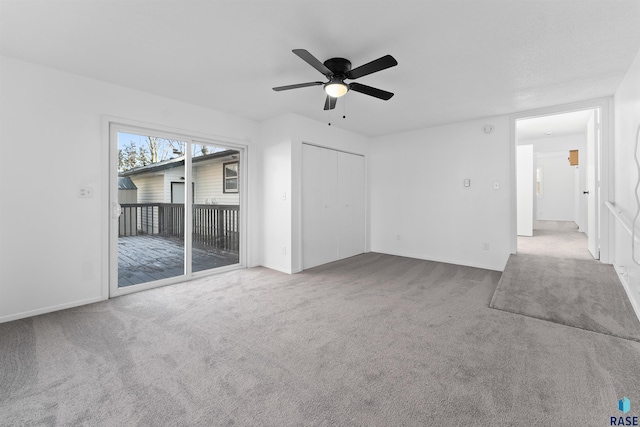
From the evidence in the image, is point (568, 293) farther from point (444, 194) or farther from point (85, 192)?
point (85, 192)

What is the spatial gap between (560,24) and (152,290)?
186 inches

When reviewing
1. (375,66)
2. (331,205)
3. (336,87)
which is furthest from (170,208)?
(375,66)

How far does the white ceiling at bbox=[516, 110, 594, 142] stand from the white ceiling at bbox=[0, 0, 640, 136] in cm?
202

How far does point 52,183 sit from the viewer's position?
284 cm

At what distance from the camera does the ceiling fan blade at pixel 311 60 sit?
203 cm

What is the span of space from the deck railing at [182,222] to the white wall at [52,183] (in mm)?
388

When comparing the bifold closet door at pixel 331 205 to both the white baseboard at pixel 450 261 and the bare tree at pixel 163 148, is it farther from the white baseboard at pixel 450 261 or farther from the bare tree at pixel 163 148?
the bare tree at pixel 163 148

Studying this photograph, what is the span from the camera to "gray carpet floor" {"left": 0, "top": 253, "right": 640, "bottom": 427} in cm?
151

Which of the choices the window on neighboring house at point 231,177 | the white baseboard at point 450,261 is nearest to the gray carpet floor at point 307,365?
the white baseboard at point 450,261

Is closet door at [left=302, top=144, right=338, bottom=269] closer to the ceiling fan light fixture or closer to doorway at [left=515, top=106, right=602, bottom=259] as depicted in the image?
the ceiling fan light fixture

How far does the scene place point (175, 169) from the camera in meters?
3.90

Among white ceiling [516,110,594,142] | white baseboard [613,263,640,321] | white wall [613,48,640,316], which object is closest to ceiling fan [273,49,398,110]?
white wall [613,48,640,316]

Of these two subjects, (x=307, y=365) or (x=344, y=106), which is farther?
(x=344, y=106)

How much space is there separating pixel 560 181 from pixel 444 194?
6278mm
